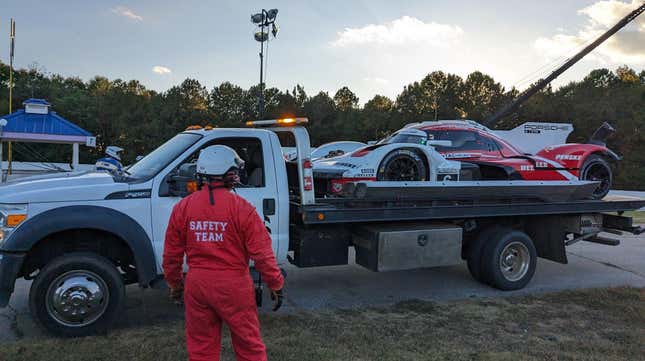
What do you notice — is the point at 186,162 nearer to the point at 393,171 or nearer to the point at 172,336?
the point at 172,336

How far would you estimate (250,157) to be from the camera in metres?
5.40

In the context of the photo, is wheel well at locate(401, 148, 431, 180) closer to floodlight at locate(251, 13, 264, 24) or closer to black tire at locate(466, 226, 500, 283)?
black tire at locate(466, 226, 500, 283)

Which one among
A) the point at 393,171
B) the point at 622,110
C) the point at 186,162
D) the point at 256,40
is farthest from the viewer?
the point at 622,110

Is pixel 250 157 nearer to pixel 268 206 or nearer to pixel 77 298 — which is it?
pixel 268 206

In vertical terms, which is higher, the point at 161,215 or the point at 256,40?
the point at 256,40

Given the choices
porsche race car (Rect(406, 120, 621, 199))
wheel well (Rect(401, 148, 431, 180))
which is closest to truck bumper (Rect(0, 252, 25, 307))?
wheel well (Rect(401, 148, 431, 180))

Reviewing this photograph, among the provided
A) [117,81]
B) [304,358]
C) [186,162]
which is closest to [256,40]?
[186,162]

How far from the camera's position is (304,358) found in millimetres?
4180

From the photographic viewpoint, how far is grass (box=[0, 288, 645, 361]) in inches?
168

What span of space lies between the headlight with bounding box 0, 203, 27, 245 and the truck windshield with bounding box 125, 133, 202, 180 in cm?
102

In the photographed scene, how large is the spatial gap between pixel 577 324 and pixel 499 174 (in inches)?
126

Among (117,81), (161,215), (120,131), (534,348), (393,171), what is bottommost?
(534,348)

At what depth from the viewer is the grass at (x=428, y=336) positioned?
4.27 m

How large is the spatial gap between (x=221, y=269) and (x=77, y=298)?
2326 millimetres
